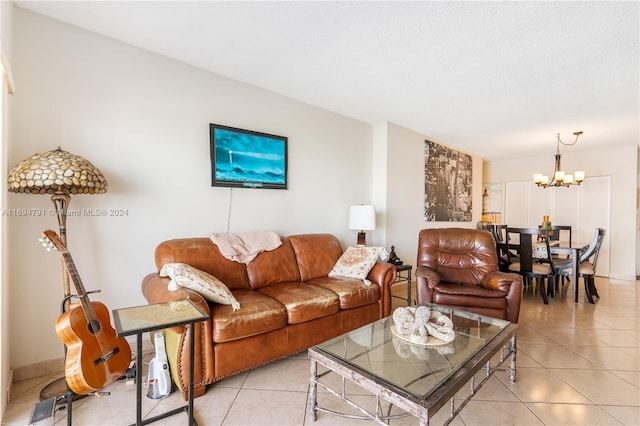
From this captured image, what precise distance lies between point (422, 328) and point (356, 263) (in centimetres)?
130

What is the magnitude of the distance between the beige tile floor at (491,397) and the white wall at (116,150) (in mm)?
634

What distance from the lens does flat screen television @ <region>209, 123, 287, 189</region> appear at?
114 inches

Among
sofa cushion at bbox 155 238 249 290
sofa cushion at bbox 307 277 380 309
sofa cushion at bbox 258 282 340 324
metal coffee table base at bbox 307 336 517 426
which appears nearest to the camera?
metal coffee table base at bbox 307 336 517 426

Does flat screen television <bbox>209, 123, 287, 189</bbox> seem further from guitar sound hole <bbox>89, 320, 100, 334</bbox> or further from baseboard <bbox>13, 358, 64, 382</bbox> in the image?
baseboard <bbox>13, 358, 64, 382</bbox>

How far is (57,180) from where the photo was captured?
174 centimetres

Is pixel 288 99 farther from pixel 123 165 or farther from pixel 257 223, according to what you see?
pixel 123 165

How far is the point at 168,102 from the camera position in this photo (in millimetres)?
2629

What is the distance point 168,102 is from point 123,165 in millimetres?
667

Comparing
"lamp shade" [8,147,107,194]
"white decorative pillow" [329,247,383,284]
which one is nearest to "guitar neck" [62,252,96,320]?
"lamp shade" [8,147,107,194]

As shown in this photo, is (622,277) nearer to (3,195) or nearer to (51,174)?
(51,174)

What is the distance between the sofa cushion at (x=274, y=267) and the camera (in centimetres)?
272

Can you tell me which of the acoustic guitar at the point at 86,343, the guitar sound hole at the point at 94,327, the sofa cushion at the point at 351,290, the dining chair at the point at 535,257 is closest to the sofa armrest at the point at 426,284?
the sofa cushion at the point at 351,290

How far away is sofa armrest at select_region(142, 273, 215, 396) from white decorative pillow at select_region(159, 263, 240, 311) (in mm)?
38

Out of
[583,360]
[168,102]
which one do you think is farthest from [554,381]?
[168,102]
